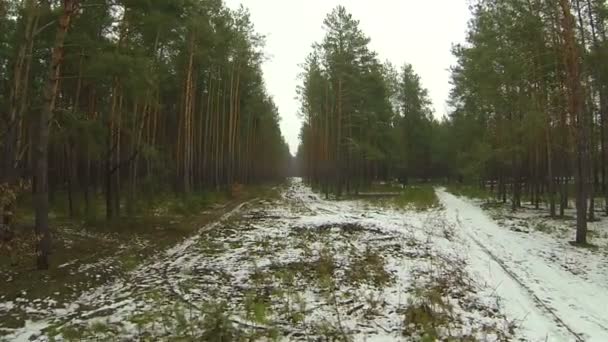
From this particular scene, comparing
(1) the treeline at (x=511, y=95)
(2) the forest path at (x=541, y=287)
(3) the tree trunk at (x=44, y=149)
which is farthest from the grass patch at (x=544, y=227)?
(3) the tree trunk at (x=44, y=149)

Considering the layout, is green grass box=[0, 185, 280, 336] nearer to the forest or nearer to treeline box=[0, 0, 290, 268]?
the forest

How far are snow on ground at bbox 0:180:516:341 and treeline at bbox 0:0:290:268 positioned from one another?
216 cm

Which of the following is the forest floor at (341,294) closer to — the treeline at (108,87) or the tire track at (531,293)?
the tire track at (531,293)

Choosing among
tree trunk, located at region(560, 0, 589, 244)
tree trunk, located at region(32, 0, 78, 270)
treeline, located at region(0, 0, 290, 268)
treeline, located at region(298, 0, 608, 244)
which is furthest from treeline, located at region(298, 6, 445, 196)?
tree trunk, located at region(32, 0, 78, 270)

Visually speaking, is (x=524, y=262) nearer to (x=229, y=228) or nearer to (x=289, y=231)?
(x=289, y=231)

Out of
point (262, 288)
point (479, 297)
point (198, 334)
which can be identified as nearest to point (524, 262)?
point (479, 297)

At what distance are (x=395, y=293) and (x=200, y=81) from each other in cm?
2758

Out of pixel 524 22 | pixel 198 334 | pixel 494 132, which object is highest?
pixel 524 22

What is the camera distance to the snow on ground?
5828 mm

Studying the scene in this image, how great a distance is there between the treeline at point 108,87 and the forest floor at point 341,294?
2.16 metres

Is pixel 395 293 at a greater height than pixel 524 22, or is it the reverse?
pixel 524 22

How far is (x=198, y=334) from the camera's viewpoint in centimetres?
561

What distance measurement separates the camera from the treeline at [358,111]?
3166 cm

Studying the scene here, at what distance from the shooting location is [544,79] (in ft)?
67.3
